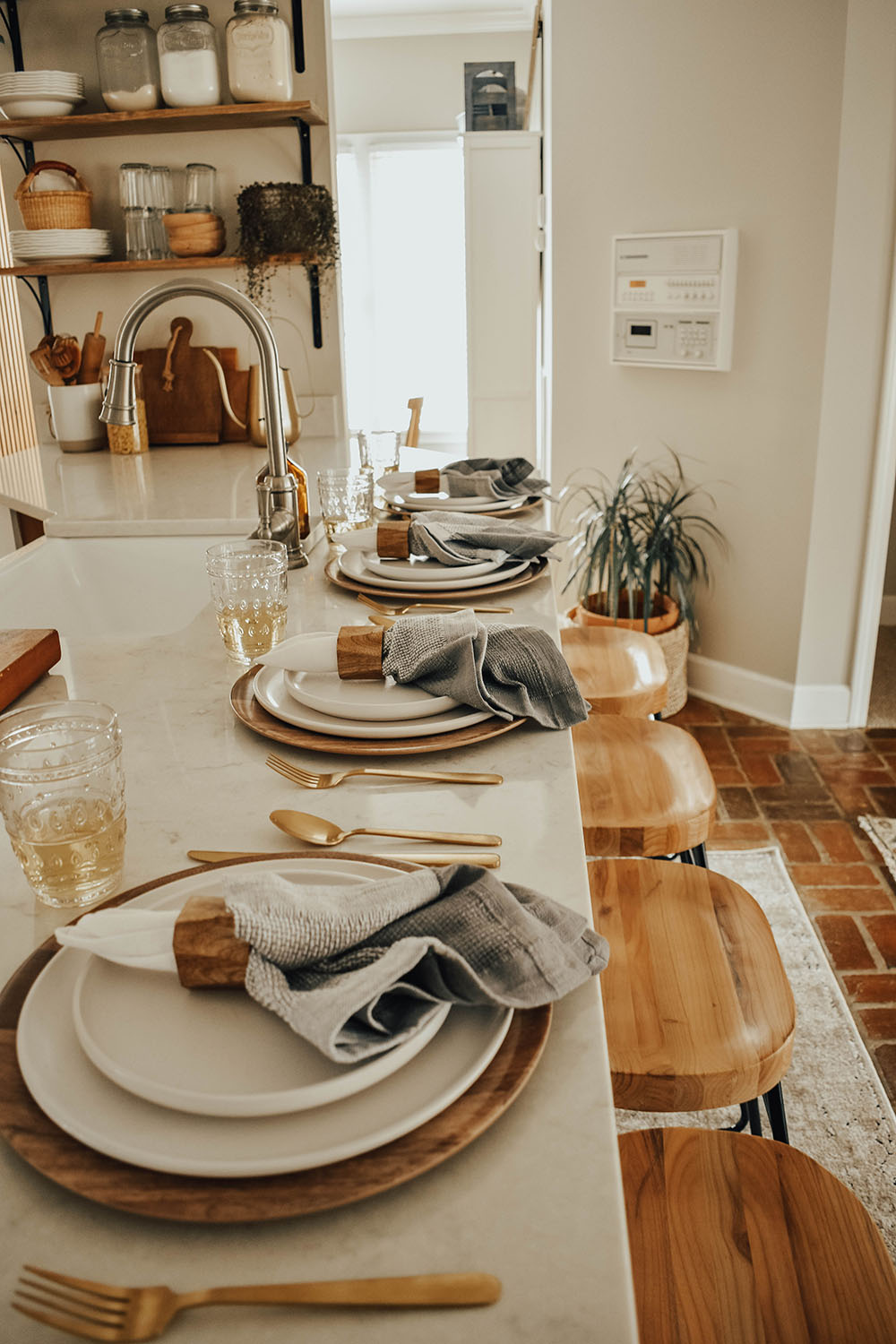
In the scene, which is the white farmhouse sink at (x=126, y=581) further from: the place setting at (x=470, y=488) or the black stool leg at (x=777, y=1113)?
the black stool leg at (x=777, y=1113)

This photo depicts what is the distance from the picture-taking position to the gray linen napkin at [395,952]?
58 centimetres

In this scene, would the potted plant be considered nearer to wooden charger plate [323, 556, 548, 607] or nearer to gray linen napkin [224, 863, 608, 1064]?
wooden charger plate [323, 556, 548, 607]

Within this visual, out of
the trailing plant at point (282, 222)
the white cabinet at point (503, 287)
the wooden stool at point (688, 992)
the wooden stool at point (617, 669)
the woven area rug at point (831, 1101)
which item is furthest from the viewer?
the white cabinet at point (503, 287)

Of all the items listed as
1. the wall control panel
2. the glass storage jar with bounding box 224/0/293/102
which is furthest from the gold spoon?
the wall control panel

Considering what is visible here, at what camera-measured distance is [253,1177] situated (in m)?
0.52

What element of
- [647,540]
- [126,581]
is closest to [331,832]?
[126,581]

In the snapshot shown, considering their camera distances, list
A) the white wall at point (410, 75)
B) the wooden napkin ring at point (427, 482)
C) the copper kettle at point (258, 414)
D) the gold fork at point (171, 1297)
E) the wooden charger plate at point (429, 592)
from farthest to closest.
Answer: the white wall at point (410, 75) → the copper kettle at point (258, 414) → the wooden napkin ring at point (427, 482) → the wooden charger plate at point (429, 592) → the gold fork at point (171, 1297)

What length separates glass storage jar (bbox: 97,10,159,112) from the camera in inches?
106

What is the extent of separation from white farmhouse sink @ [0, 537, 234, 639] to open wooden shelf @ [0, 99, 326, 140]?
4.25 feet

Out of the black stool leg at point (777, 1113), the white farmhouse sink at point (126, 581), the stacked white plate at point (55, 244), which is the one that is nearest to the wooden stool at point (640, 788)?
the black stool leg at point (777, 1113)

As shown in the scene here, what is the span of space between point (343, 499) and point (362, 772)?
0.99 metres

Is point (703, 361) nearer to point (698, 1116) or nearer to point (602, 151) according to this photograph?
point (602, 151)

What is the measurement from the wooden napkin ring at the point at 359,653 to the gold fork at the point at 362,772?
0.14 metres

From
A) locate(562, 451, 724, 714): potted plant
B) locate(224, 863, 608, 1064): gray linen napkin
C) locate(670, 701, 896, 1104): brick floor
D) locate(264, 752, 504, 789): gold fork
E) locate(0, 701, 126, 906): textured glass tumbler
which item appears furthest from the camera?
locate(562, 451, 724, 714): potted plant
